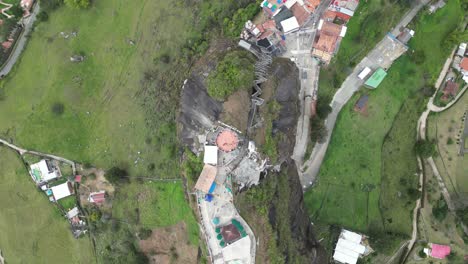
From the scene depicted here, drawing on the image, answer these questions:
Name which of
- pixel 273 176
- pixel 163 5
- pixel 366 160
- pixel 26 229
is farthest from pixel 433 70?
pixel 26 229

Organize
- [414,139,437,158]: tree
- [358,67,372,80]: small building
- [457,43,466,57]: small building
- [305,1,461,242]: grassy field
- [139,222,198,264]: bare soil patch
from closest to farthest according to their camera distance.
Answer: [139,222,198,264]: bare soil patch
[414,139,437,158]: tree
[358,67,372,80]: small building
[305,1,461,242]: grassy field
[457,43,466,57]: small building

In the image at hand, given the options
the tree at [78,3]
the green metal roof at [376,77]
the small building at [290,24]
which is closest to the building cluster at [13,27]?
the tree at [78,3]

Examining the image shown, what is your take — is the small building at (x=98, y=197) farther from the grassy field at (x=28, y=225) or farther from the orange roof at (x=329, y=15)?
the orange roof at (x=329, y=15)

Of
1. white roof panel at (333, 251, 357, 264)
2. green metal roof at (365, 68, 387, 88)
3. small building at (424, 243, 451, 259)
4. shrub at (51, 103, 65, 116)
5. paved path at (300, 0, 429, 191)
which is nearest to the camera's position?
white roof panel at (333, 251, 357, 264)

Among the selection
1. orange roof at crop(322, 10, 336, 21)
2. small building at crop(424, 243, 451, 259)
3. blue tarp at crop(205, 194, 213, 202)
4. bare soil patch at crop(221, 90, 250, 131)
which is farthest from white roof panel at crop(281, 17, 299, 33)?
small building at crop(424, 243, 451, 259)

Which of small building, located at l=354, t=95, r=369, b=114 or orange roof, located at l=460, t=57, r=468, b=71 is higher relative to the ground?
orange roof, located at l=460, t=57, r=468, b=71

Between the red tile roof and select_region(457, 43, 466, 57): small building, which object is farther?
select_region(457, 43, 466, 57): small building

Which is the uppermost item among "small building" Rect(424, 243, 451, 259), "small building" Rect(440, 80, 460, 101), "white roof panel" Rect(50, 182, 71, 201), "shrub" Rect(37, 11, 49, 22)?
"shrub" Rect(37, 11, 49, 22)

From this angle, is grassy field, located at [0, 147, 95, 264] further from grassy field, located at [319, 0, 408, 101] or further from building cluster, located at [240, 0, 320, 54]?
grassy field, located at [319, 0, 408, 101]
